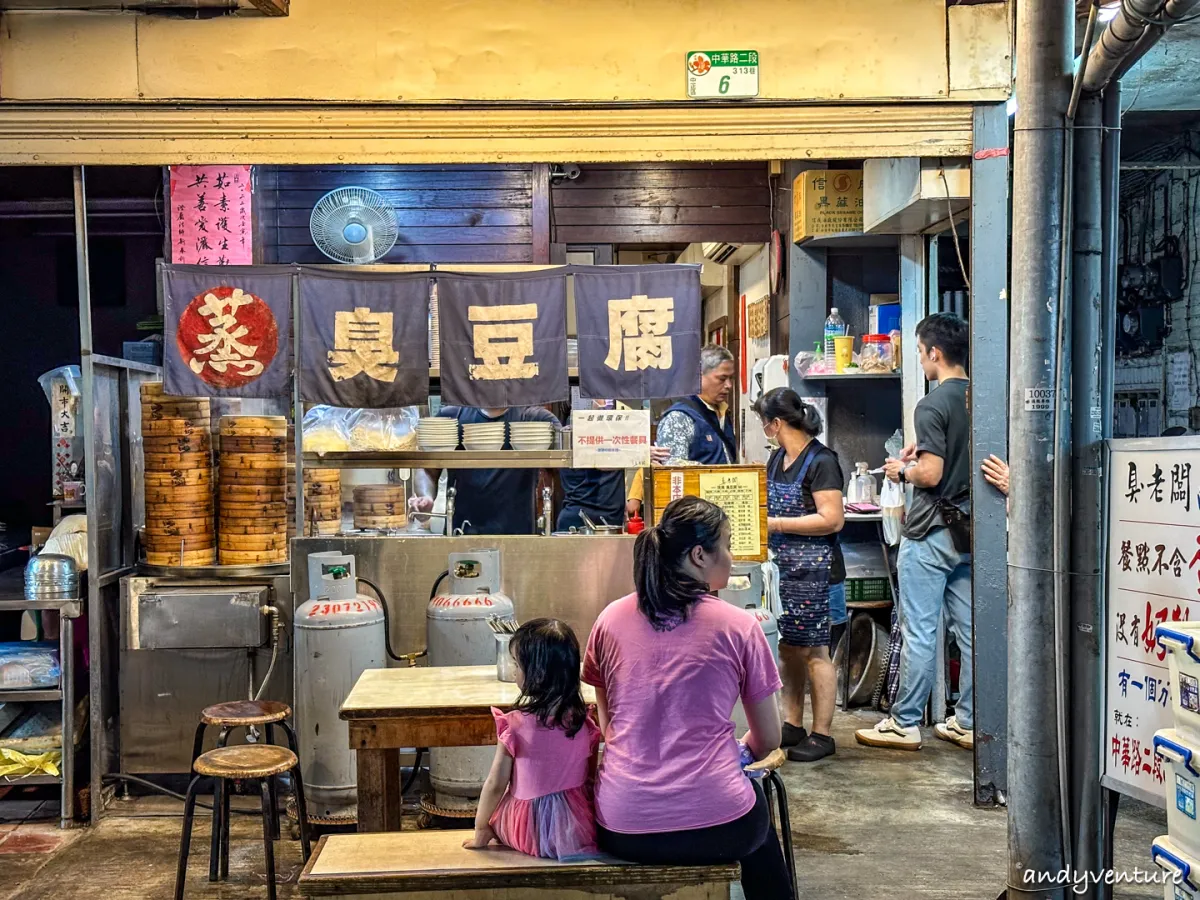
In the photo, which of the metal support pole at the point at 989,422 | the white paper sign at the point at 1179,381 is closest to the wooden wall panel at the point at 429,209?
the metal support pole at the point at 989,422

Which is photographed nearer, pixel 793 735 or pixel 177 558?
pixel 177 558

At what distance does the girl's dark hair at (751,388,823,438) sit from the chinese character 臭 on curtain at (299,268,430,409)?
2.00 m

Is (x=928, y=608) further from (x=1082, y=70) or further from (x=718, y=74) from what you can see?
(x=1082, y=70)

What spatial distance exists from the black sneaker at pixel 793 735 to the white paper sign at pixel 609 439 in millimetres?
1864

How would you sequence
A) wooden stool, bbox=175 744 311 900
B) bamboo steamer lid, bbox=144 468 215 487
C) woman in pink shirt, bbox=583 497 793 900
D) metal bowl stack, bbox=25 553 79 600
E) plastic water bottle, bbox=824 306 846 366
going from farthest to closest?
plastic water bottle, bbox=824 306 846 366
bamboo steamer lid, bbox=144 468 215 487
metal bowl stack, bbox=25 553 79 600
wooden stool, bbox=175 744 311 900
woman in pink shirt, bbox=583 497 793 900

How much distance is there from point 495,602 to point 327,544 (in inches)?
43.2

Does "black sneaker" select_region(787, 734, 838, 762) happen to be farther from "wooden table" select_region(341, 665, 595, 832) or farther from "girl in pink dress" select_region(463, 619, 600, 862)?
"girl in pink dress" select_region(463, 619, 600, 862)

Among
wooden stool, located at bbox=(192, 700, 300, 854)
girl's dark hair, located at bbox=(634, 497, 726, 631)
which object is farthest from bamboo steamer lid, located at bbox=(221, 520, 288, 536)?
girl's dark hair, located at bbox=(634, 497, 726, 631)

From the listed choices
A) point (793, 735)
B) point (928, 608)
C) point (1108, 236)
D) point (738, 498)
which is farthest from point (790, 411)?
point (1108, 236)

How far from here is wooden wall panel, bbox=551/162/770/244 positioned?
986cm

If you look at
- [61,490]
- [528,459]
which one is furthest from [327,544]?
[61,490]

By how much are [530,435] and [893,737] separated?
2877 mm

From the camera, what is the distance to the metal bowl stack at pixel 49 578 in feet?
18.5

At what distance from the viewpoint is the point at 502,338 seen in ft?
20.1
